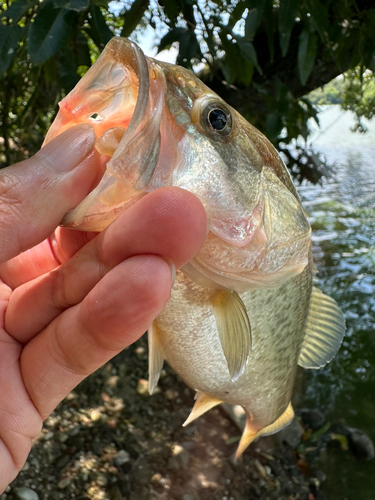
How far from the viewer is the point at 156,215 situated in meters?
0.80

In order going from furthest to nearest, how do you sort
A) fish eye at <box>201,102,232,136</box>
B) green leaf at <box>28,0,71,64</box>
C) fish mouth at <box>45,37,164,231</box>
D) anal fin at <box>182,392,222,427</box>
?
anal fin at <box>182,392,222,427</box> < green leaf at <box>28,0,71,64</box> < fish eye at <box>201,102,232,136</box> < fish mouth at <box>45,37,164,231</box>

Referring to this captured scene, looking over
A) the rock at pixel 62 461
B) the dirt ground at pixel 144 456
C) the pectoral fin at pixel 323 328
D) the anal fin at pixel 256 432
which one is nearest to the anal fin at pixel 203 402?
the anal fin at pixel 256 432

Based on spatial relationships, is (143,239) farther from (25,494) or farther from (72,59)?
(25,494)

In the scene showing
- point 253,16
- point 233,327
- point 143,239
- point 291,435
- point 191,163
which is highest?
point 253,16

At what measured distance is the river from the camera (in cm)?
307

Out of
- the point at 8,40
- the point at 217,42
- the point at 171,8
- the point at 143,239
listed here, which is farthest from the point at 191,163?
the point at 217,42

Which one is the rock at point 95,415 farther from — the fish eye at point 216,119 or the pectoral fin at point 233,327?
the fish eye at point 216,119

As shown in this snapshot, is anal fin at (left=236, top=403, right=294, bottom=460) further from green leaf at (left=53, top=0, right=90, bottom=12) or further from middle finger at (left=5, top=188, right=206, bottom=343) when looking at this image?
green leaf at (left=53, top=0, right=90, bottom=12)

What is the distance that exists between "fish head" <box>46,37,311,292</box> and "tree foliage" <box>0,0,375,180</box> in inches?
20.3

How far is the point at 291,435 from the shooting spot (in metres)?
3.17

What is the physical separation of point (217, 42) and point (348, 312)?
3460 mm

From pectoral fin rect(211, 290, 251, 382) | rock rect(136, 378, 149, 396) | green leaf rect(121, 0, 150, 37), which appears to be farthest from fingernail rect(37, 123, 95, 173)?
rock rect(136, 378, 149, 396)

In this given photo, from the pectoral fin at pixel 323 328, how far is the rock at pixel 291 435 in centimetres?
175

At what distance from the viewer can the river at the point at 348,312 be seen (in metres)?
3.07
